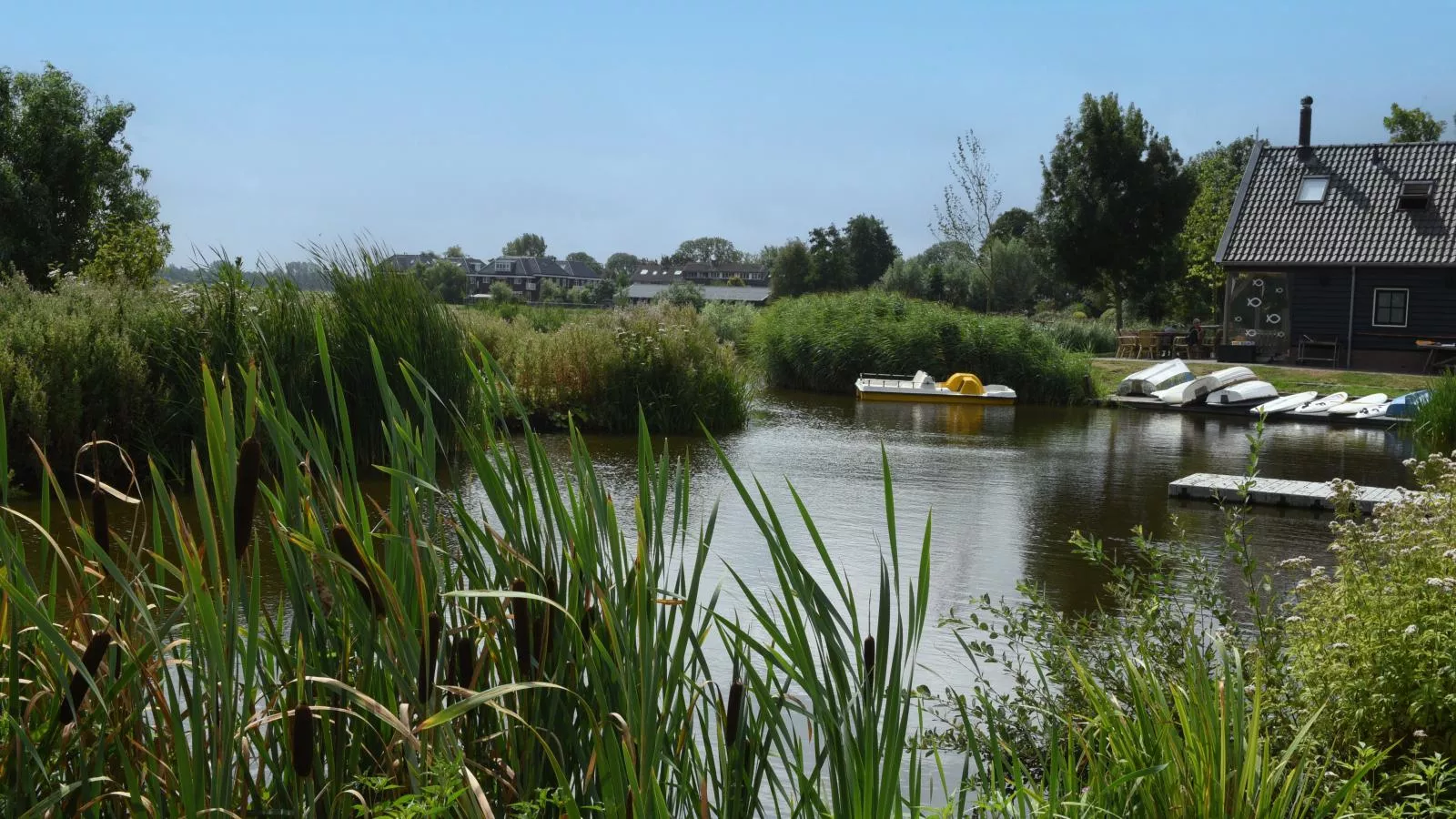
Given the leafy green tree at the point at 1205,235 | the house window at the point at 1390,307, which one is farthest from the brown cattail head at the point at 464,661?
the leafy green tree at the point at 1205,235

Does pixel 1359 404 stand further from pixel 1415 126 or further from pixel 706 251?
pixel 706 251

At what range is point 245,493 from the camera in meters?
1.30

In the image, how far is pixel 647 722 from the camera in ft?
5.00

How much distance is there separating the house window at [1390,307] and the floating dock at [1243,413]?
6901 mm

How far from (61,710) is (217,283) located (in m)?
7.97

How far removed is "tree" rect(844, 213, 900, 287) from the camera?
201 feet

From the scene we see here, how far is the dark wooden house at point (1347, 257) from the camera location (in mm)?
22312

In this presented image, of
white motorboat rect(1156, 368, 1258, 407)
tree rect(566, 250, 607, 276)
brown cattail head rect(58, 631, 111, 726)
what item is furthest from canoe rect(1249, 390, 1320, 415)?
tree rect(566, 250, 607, 276)

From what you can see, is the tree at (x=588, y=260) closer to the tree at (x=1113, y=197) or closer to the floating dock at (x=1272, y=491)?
the tree at (x=1113, y=197)

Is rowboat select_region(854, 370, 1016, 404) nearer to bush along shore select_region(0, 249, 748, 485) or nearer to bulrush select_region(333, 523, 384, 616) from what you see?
bush along shore select_region(0, 249, 748, 485)

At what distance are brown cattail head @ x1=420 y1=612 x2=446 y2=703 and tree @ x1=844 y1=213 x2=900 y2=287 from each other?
59713 mm

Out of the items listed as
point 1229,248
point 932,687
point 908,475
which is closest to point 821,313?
point 1229,248

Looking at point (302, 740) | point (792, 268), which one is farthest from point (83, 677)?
point (792, 268)

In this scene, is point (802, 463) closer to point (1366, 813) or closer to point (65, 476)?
point (65, 476)
